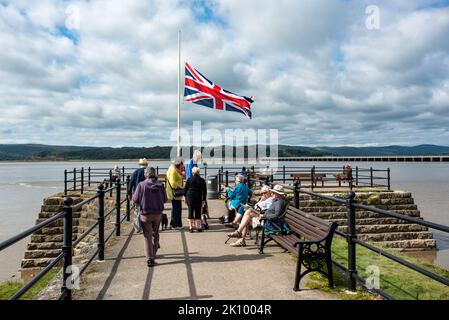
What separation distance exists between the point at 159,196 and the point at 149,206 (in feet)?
0.85

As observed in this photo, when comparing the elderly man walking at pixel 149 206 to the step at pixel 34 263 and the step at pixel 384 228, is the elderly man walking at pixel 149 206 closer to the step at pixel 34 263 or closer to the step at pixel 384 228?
the step at pixel 34 263

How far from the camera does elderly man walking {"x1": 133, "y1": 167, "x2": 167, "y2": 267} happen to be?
6.53 metres

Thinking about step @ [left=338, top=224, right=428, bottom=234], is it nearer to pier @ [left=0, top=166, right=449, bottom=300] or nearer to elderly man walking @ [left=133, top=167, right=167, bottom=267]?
pier @ [left=0, top=166, right=449, bottom=300]

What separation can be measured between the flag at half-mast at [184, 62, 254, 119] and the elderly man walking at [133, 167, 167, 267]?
1053 cm

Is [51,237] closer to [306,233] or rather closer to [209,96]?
[209,96]

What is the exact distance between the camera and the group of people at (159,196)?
21.7ft

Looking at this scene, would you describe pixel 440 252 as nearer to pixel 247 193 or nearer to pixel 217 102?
pixel 247 193

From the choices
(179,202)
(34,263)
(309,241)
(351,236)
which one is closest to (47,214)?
(34,263)

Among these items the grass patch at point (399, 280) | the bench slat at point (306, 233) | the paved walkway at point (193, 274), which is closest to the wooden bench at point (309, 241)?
the bench slat at point (306, 233)

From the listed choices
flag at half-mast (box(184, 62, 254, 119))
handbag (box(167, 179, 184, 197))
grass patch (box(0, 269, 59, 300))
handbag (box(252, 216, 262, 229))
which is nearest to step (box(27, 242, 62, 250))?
grass patch (box(0, 269, 59, 300))

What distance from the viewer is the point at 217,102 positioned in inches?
688
